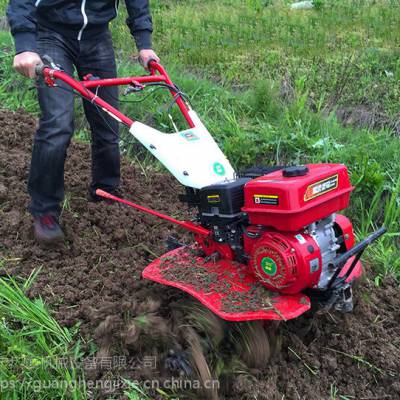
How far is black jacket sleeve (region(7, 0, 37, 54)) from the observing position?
2.76 meters

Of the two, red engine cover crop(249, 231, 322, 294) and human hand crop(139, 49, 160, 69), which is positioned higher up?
human hand crop(139, 49, 160, 69)

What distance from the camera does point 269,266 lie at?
7.34 feet

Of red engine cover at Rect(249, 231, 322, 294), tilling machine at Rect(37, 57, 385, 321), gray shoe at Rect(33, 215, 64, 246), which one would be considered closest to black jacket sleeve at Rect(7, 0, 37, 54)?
tilling machine at Rect(37, 57, 385, 321)

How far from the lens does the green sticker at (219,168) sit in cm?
260

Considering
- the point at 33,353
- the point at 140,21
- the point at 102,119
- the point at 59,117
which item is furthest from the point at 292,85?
the point at 33,353

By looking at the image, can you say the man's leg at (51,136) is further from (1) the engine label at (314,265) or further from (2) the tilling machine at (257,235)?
(1) the engine label at (314,265)

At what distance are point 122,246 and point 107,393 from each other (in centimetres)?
123

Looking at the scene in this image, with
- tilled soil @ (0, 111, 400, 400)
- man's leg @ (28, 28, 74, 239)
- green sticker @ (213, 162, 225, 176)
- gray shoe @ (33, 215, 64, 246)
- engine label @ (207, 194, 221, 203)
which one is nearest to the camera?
tilled soil @ (0, 111, 400, 400)

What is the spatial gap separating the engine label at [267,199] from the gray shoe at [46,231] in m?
1.43

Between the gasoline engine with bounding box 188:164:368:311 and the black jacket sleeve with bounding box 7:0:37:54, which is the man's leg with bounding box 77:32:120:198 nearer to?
the black jacket sleeve with bounding box 7:0:37:54

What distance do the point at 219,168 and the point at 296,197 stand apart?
60 cm

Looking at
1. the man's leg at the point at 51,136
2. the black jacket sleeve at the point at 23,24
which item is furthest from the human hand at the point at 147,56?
the black jacket sleeve at the point at 23,24

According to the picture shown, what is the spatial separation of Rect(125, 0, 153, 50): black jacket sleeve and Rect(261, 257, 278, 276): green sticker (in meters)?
1.77

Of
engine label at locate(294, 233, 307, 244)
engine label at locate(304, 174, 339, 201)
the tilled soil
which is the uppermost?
engine label at locate(304, 174, 339, 201)
